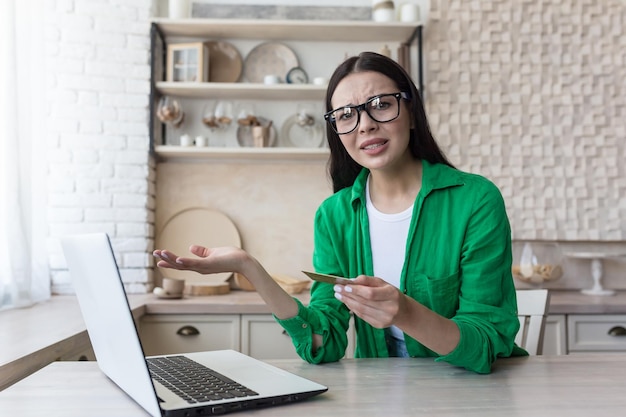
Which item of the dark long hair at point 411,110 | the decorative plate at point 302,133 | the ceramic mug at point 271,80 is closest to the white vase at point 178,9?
the ceramic mug at point 271,80

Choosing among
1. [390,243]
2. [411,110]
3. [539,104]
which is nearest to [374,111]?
[411,110]

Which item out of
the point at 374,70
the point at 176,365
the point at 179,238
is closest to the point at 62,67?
the point at 179,238

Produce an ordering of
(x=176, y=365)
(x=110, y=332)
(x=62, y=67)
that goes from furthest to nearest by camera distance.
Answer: (x=62, y=67), (x=176, y=365), (x=110, y=332)

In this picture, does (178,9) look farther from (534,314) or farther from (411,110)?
(534,314)

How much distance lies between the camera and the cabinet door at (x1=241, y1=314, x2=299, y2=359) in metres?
2.47

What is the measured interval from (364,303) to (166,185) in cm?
227

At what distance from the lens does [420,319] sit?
42.2 inches

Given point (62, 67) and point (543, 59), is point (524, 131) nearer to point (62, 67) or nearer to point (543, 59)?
point (543, 59)

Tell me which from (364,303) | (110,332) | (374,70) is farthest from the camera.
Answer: (374,70)

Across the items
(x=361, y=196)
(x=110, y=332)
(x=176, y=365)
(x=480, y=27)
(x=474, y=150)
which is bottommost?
(x=176, y=365)

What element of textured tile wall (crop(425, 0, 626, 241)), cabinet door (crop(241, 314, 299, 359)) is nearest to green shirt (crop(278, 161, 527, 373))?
cabinet door (crop(241, 314, 299, 359))

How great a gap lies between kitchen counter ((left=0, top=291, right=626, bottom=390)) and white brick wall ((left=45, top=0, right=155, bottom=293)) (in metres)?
0.33

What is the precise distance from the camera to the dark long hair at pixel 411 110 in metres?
1.42

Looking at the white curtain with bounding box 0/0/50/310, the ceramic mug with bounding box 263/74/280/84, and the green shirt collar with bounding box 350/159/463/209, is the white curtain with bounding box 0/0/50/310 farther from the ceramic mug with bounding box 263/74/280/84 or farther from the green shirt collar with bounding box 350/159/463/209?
the green shirt collar with bounding box 350/159/463/209
